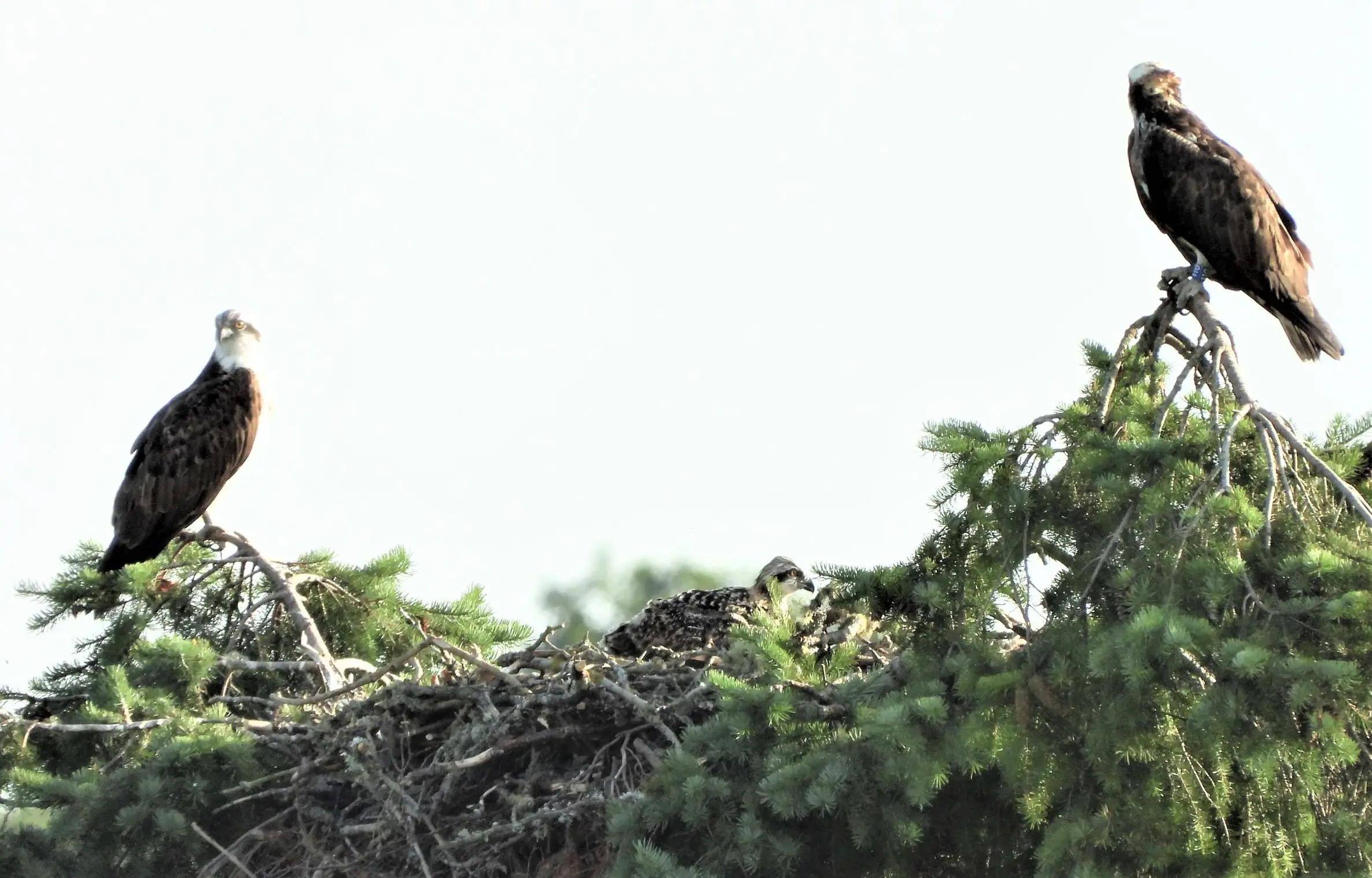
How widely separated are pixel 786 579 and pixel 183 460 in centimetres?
374

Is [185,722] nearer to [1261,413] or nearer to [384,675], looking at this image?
[384,675]

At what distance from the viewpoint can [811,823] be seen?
16.5 ft

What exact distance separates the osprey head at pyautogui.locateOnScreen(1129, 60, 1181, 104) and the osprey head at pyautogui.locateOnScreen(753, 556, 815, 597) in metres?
3.47

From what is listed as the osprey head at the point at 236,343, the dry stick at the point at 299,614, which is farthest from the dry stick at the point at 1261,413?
the osprey head at the point at 236,343

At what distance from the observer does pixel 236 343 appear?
399 inches

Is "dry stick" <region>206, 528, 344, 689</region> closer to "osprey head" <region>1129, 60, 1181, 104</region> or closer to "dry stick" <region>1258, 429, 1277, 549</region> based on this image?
"dry stick" <region>1258, 429, 1277, 549</region>

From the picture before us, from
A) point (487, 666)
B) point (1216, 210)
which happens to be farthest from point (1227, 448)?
point (1216, 210)

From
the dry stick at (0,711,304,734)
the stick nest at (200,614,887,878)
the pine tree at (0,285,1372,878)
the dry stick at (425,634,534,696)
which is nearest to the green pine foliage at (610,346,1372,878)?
the pine tree at (0,285,1372,878)

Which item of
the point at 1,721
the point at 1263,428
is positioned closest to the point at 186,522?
the point at 1,721

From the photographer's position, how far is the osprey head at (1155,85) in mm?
9133

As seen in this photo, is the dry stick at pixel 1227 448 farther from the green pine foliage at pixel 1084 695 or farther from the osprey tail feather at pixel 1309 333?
the osprey tail feather at pixel 1309 333

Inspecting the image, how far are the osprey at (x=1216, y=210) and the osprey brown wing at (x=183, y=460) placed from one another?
5607mm

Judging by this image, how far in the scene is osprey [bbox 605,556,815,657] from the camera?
7.89 meters

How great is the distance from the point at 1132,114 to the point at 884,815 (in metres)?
5.82
